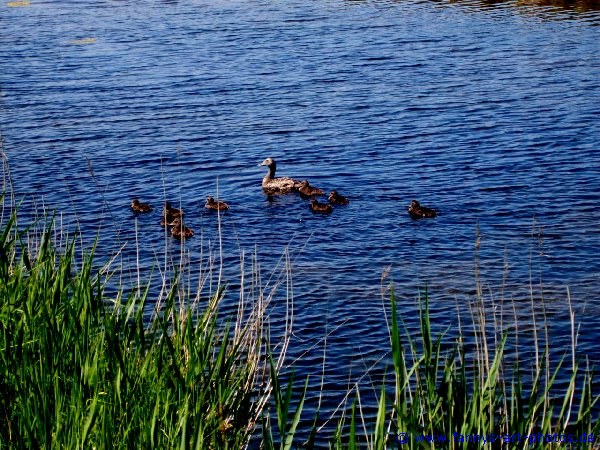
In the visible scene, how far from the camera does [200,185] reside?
22.5 meters

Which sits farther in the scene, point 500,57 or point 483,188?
point 500,57

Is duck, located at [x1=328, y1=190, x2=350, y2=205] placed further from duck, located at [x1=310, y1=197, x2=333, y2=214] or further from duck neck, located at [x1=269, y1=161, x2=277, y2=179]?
duck neck, located at [x1=269, y1=161, x2=277, y2=179]

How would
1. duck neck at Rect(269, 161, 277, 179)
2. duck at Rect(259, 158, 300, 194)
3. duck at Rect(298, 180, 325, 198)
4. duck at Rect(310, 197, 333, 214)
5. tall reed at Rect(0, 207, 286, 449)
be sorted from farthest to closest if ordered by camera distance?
duck neck at Rect(269, 161, 277, 179) → duck at Rect(259, 158, 300, 194) → duck at Rect(298, 180, 325, 198) → duck at Rect(310, 197, 333, 214) → tall reed at Rect(0, 207, 286, 449)

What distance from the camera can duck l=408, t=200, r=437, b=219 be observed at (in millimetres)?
19547

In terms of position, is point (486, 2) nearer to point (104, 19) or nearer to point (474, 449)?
point (104, 19)

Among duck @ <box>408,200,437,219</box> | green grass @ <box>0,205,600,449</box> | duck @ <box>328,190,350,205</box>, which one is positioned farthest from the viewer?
duck @ <box>328,190,350,205</box>

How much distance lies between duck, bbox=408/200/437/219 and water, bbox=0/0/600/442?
0.59ft

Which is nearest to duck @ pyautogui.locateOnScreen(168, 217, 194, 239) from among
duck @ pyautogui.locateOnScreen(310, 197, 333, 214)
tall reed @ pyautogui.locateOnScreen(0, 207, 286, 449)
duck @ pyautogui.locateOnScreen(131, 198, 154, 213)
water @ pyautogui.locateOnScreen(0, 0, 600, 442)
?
water @ pyautogui.locateOnScreen(0, 0, 600, 442)

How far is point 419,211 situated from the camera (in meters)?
19.5

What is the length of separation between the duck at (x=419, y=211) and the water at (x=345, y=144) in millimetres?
180

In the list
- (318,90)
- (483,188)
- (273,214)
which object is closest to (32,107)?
(318,90)

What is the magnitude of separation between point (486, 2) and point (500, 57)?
11071 mm

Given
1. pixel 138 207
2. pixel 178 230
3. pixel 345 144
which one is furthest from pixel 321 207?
pixel 345 144

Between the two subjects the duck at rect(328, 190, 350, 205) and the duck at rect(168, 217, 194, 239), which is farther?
the duck at rect(328, 190, 350, 205)
